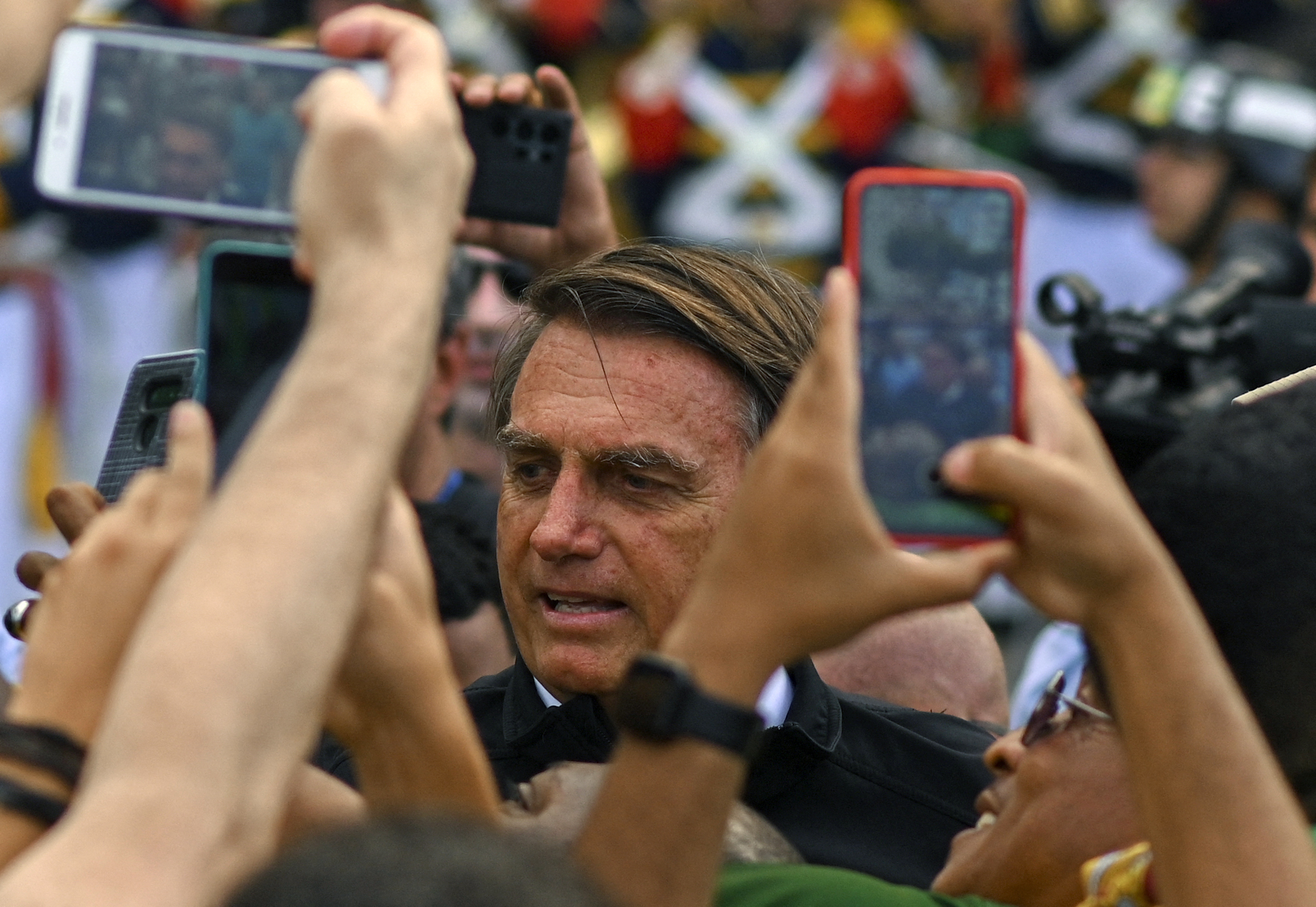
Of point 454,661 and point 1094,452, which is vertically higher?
point 1094,452

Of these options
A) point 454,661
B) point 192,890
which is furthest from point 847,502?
point 454,661

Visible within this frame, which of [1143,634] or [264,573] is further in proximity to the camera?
[1143,634]

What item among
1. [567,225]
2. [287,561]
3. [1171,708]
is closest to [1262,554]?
[1171,708]

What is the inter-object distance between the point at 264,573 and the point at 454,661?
199cm

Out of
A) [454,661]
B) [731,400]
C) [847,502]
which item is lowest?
[454,661]

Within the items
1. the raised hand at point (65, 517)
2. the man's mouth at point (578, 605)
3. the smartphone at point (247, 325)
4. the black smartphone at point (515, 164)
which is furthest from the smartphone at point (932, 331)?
the smartphone at point (247, 325)

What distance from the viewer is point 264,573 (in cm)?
132

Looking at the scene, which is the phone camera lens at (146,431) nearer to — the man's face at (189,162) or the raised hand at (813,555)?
the man's face at (189,162)

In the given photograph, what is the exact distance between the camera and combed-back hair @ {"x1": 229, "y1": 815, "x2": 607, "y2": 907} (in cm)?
103

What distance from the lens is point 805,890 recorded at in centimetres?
176

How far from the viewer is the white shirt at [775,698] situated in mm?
2662

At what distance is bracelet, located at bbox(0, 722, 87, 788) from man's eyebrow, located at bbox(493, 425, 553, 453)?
1.30 meters

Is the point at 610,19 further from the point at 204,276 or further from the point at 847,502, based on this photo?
the point at 847,502

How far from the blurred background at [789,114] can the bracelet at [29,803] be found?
690 centimetres
